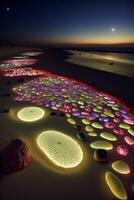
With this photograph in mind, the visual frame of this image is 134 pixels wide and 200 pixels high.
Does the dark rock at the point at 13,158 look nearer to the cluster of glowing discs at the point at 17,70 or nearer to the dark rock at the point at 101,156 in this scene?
the dark rock at the point at 101,156

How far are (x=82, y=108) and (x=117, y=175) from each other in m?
1.99

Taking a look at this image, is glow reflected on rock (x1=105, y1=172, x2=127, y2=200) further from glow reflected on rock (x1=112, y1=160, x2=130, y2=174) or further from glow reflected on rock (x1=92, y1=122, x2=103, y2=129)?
glow reflected on rock (x1=92, y1=122, x2=103, y2=129)

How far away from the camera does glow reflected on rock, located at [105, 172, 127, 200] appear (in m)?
2.18

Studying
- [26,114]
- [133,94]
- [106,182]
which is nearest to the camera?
[106,182]

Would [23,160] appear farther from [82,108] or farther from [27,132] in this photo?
[82,108]

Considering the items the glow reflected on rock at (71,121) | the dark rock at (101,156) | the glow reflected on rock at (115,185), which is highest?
the glow reflected on rock at (71,121)

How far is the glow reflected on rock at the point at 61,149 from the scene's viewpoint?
256cm

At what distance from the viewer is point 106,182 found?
7.68 feet

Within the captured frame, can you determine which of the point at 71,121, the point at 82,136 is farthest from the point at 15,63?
the point at 82,136

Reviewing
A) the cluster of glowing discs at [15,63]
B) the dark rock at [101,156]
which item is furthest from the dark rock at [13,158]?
the cluster of glowing discs at [15,63]

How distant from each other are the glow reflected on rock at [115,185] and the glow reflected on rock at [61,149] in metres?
0.44

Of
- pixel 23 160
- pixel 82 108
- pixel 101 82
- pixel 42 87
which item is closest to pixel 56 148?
pixel 23 160

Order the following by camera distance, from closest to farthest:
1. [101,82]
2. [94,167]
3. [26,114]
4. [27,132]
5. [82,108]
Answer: [94,167] < [27,132] < [26,114] < [82,108] < [101,82]

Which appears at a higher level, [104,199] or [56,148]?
[56,148]
